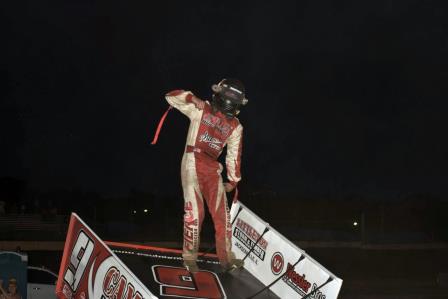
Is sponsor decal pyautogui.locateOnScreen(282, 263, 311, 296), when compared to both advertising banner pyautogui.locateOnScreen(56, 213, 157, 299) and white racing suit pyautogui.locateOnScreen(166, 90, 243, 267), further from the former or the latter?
advertising banner pyautogui.locateOnScreen(56, 213, 157, 299)

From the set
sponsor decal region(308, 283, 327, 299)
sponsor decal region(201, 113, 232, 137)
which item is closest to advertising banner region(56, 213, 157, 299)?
sponsor decal region(201, 113, 232, 137)

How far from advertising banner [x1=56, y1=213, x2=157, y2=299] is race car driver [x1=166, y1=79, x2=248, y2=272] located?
1.08 metres

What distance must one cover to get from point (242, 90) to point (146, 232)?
2359cm

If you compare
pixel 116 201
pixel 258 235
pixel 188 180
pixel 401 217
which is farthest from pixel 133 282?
pixel 401 217

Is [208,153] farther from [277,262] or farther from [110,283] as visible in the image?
[110,283]

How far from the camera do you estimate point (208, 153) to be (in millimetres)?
5445

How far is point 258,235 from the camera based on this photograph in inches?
224

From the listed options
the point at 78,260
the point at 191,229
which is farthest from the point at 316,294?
the point at 78,260

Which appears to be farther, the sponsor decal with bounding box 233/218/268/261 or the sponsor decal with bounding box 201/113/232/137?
the sponsor decal with bounding box 233/218/268/261

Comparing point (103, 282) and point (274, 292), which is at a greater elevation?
point (103, 282)

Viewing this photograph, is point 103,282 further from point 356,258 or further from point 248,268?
point 356,258

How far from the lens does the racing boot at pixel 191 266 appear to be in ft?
17.4

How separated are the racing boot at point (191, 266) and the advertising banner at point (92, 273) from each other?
1088 millimetres

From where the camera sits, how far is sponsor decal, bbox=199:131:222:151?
5367 mm
